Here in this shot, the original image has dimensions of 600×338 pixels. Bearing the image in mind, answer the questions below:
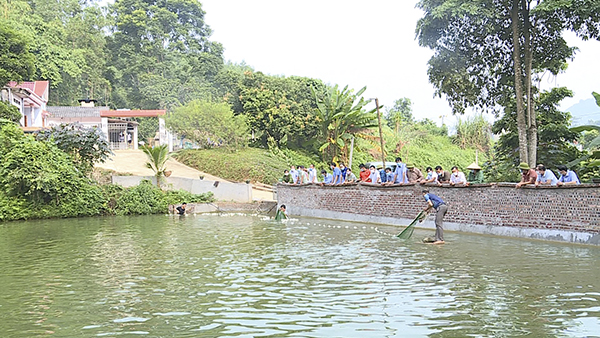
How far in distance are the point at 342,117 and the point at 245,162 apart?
7.55 meters

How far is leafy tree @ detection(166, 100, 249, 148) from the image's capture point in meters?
41.9

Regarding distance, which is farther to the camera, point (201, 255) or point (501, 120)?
point (501, 120)

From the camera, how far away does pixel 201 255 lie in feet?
46.2

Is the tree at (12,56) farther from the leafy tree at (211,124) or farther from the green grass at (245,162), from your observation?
the green grass at (245,162)

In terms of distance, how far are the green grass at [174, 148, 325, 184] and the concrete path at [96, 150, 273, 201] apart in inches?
25.2

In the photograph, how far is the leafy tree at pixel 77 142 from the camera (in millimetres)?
28516

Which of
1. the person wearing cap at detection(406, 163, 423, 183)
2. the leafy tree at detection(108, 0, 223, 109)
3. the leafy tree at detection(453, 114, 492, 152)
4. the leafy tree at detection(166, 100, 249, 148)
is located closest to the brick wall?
the person wearing cap at detection(406, 163, 423, 183)

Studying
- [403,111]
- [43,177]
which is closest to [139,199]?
[43,177]

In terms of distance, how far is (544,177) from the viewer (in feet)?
52.7

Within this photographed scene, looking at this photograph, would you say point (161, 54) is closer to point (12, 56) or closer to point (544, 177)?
point (12, 56)

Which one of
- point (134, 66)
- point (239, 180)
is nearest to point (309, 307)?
point (239, 180)

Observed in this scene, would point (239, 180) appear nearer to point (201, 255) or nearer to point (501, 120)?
point (501, 120)

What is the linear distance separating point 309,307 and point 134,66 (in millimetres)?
63115

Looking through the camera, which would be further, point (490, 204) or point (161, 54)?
point (161, 54)
